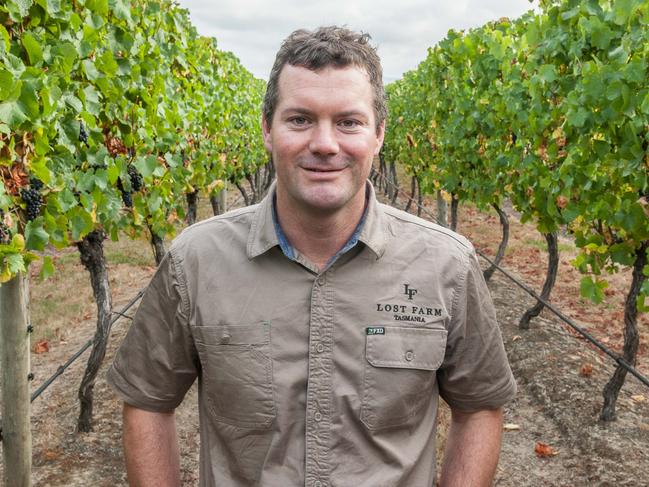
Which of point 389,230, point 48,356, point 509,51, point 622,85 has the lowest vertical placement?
point 48,356

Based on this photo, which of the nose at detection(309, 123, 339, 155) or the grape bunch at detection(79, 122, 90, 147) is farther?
the grape bunch at detection(79, 122, 90, 147)

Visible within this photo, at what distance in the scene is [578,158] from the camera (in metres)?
4.70

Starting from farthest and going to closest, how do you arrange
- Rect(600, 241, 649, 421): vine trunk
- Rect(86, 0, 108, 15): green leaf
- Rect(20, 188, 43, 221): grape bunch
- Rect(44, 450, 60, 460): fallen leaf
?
Rect(44, 450, 60, 460): fallen leaf, Rect(600, 241, 649, 421): vine trunk, Rect(86, 0, 108, 15): green leaf, Rect(20, 188, 43, 221): grape bunch

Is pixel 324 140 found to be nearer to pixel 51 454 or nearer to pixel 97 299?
pixel 97 299

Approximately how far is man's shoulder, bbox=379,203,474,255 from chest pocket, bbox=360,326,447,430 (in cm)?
26

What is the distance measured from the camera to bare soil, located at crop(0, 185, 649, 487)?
498 cm

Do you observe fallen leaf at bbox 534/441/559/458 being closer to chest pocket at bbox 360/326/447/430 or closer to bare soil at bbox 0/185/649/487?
bare soil at bbox 0/185/649/487

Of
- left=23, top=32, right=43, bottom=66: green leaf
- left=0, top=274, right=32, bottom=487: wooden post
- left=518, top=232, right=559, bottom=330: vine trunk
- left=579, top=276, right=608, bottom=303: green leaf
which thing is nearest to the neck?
left=23, top=32, right=43, bottom=66: green leaf

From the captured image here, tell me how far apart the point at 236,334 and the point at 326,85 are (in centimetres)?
75

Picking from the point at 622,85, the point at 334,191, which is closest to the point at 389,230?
the point at 334,191

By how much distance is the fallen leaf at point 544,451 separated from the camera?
525 cm

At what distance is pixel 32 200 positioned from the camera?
3.19 m

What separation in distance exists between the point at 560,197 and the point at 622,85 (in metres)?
1.71

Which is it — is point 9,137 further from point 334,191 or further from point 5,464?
point 5,464
